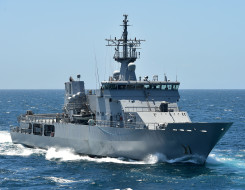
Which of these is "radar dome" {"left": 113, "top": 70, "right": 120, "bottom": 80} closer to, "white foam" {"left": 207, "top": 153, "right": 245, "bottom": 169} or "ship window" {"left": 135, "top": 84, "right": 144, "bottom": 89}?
"ship window" {"left": 135, "top": 84, "right": 144, "bottom": 89}

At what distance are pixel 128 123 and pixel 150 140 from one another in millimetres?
2299

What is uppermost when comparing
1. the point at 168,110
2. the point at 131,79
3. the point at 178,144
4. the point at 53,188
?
the point at 131,79

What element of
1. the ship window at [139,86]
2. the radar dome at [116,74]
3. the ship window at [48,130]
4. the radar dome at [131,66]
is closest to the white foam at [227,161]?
the ship window at [139,86]

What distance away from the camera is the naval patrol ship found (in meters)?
31.7

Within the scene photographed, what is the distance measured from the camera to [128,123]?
33.4m

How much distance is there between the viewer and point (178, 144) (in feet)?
104

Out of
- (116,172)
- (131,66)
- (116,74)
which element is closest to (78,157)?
(116,172)

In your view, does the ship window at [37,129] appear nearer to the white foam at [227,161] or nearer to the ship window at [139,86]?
the ship window at [139,86]

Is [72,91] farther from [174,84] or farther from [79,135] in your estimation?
[174,84]

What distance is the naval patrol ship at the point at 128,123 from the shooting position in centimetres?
3167

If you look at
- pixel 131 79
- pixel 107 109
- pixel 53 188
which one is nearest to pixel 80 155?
pixel 107 109

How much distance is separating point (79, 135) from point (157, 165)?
800cm

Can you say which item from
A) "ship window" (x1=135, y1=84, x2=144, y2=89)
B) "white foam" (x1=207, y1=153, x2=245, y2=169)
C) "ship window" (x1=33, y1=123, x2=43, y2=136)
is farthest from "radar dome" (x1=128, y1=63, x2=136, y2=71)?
"ship window" (x1=33, y1=123, x2=43, y2=136)

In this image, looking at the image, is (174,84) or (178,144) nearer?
(178,144)
